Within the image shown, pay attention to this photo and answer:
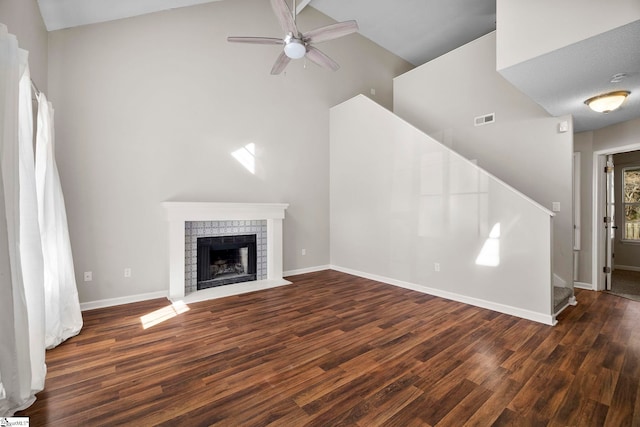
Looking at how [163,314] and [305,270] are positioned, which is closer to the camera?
[163,314]

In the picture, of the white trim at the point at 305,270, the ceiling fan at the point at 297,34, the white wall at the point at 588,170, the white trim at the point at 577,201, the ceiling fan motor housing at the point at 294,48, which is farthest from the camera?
the white trim at the point at 305,270

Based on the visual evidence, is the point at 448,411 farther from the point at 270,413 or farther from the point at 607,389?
the point at 607,389

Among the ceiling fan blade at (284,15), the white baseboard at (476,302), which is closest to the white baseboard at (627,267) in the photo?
the white baseboard at (476,302)

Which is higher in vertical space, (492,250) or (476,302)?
(492,250)

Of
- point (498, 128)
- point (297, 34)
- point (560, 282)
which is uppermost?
point (297, 34)

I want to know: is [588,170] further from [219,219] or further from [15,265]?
[15,265]

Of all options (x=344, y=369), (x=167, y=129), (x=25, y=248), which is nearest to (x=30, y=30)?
(x=167, y=129)

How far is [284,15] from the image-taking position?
2.59 meters

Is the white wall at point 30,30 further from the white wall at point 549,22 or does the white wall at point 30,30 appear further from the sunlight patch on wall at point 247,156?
the white wall at point 549,22

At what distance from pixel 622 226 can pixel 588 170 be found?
3.05 metres

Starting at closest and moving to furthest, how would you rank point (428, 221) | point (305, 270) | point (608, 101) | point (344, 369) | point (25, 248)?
point (25, 248) < point (344, 369) < point (608, 101) < point (428, 221) < point (305, 270)

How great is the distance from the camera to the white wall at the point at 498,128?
3.78 meters

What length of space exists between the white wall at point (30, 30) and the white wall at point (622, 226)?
381 inches

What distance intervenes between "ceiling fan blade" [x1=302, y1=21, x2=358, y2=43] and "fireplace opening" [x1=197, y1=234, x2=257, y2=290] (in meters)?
3.04
